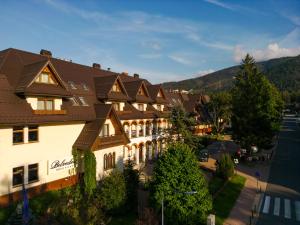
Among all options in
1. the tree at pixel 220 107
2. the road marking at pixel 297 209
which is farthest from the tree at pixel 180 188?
the tree at pixel 220 107

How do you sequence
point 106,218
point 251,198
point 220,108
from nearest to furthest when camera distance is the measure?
point 106,218
point 251,198
point 220,108

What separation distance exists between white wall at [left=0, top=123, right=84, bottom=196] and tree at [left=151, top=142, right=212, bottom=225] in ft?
34.4

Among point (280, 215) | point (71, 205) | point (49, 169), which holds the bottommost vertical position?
point (280, 215)

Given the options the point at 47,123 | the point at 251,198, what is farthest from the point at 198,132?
the point at 47,123

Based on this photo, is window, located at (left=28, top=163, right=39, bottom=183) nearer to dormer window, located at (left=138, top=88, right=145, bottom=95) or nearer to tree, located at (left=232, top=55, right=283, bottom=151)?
dormer window, located at (left=138, top=88, right=145, bottom=95)

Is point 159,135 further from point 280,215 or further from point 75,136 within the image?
point 280,215

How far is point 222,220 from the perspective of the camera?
24703 mm

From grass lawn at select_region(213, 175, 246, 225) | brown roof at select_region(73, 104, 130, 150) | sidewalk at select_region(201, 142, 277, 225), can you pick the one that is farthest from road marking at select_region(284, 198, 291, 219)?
brown roof at select_region(73, 104, 130, 150)

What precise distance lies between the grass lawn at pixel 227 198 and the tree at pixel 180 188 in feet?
14.0

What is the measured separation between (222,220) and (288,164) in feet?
88.5

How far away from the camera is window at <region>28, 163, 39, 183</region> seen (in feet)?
81.5

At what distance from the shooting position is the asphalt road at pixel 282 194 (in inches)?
1012

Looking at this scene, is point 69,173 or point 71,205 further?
point 69,173

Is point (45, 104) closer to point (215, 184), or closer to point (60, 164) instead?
point (60, 164)
